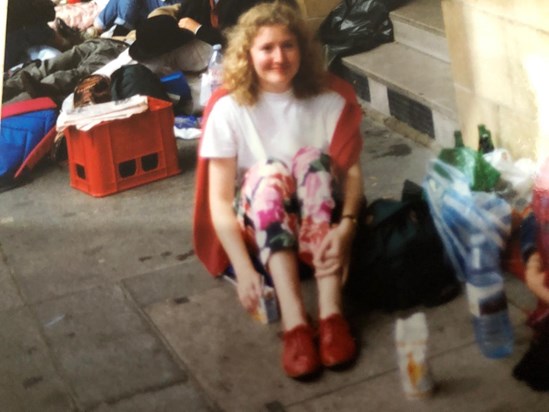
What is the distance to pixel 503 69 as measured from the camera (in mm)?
2160

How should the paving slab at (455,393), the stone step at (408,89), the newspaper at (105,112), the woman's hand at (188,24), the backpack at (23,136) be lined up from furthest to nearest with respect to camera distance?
the backpack at (23,136)
the newspaper at (105,112)
the stone step at (408,89)
the woman's hand at (188,24)
the paving slab at (455,393)

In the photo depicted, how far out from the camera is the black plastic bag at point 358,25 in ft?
7.95

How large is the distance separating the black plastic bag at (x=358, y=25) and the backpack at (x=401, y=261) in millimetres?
472

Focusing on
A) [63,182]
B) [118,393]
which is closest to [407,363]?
[118,393]

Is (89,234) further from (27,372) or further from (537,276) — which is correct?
(537,276)

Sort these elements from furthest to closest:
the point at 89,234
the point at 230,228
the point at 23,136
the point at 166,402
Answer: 1. the point at 23,136
2. the point at 89,234
3. the point at 230,228
4. the point at 166,402

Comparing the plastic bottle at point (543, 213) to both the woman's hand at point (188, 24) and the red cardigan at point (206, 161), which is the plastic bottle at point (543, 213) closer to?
the red cardigan at point (206, 161)

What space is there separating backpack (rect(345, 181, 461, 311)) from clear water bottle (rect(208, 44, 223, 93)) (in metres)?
0.48

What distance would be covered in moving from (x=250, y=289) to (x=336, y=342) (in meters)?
0.22

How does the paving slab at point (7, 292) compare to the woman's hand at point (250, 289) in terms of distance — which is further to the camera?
the paving slab at point (7, 292)

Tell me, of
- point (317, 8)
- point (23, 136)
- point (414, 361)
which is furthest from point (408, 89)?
point (23, 136)

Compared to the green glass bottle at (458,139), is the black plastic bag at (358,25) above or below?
above

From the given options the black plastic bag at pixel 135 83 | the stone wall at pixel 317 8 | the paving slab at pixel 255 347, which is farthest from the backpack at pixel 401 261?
the black plastic bag at pixel 135 83

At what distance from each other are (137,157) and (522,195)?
1082 millimetres
